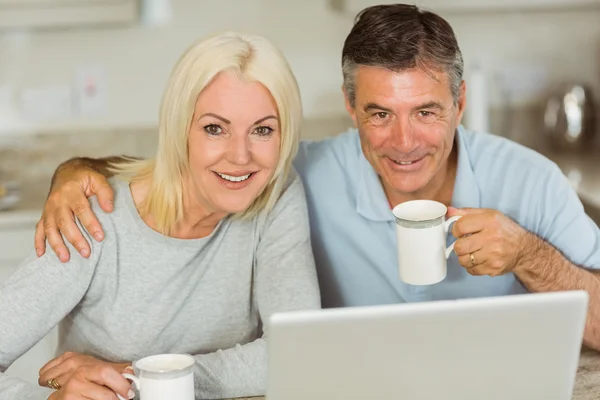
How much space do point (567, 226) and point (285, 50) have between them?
1.63m

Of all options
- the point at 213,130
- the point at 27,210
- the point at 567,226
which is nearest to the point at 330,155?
the point at 213,130

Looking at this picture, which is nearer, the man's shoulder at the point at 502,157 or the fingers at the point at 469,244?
the fingers at the point at 469,244

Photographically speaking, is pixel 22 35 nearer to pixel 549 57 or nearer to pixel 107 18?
pixel 107 18

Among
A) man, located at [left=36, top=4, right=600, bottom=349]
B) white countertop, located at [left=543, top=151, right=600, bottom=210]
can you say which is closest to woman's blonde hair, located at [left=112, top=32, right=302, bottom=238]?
man, located at [left=36, top=4, right=600, bottom=349]

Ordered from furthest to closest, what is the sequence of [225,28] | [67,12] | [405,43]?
[225,28] < [67,12] < [405,43]

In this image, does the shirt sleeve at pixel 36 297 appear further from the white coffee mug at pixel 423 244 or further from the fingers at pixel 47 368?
the white coffee mug at pixel 423 244

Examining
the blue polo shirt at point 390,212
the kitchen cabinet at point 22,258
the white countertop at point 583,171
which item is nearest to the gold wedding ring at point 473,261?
the blue polo shirt at point 390,212

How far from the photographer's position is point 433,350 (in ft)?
3.63

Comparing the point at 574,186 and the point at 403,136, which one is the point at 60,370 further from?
the point at 574,186

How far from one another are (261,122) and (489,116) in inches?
71.7

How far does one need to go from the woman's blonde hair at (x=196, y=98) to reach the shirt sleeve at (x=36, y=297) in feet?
0.59

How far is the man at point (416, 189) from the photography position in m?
1.59

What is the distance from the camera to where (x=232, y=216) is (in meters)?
1.71

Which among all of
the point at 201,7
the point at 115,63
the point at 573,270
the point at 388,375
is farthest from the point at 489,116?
the point at 388,375
